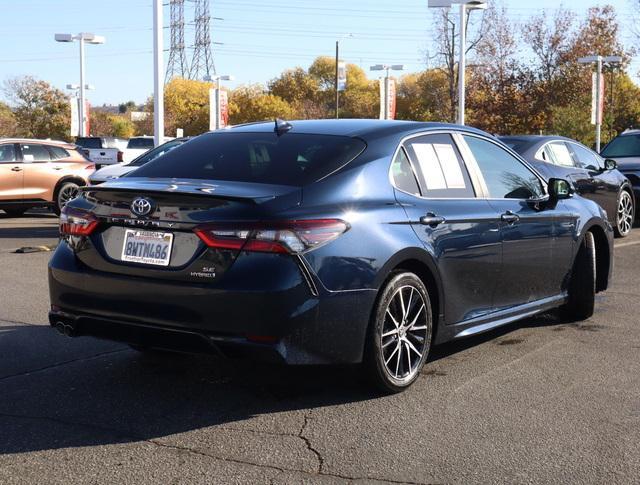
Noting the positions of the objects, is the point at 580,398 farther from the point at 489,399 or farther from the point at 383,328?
the point at 383,328

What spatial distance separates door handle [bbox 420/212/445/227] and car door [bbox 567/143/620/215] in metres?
8.23

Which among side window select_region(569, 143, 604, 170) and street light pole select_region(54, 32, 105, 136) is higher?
street light pole select_region(54, 32, 105, 136)

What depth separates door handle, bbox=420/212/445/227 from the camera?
5.07m

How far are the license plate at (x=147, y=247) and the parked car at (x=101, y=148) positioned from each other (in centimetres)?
3176

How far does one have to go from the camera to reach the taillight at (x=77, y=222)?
4.78m

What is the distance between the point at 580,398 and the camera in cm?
492

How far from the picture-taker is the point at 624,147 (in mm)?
16828

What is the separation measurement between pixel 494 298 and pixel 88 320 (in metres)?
2.56

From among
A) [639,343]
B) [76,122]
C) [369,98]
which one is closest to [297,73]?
[369,98]

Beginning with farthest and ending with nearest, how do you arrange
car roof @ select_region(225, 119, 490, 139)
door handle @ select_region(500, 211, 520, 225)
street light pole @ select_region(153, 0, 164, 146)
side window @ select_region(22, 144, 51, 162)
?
street light pole @ select_region(153, 0, 164, 146) → side window @ select_region(22, 144, 51, 162) → door handle @ select_region(500, 211, 520, 225) → car roof @ select_region(225, 119, 490, 139)

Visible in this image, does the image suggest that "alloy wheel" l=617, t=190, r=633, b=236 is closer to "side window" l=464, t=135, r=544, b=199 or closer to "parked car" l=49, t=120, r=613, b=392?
"side window" l=464, t=135, r=544, b=199

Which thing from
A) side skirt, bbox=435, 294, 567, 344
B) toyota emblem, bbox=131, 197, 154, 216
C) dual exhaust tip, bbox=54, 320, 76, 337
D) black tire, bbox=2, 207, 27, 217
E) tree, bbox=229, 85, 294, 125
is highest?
tree, bbox=229, 85, 294, 125

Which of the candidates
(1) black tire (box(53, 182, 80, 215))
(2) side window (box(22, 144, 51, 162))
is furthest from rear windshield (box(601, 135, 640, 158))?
(2) side window (box(22, 144, 51, 162))

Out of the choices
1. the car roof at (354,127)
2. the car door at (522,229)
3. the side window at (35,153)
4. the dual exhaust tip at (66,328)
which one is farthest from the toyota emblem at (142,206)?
the side window at (35,153)
